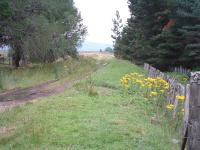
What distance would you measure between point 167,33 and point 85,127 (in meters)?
23.8

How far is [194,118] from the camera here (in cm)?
403

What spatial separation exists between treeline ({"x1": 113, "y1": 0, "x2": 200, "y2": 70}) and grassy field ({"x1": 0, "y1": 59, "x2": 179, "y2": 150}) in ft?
56.8

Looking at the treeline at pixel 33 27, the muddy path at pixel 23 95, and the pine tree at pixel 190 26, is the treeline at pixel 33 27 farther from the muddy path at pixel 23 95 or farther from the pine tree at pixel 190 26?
the pine tree at pixel 190 26

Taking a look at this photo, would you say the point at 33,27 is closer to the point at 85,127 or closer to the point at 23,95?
the point at 23,95

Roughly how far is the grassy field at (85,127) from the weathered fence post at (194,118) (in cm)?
309

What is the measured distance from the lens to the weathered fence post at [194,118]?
3.95m

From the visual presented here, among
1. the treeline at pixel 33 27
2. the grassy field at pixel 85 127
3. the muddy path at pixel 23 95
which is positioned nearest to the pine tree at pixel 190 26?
the treeline at pixel 33 27

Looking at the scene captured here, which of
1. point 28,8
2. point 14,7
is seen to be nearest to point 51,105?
point 14,7

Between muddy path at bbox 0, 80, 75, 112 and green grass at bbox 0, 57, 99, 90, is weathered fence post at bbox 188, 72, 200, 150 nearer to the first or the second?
muddy path at bbox 0, 80, 75, 112

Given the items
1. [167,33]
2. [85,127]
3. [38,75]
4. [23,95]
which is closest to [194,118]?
[85,127]

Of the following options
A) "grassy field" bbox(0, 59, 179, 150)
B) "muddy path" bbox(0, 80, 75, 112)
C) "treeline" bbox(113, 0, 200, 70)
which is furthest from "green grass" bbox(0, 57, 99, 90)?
"grassy field" bbox(0, 59, 179, 150)

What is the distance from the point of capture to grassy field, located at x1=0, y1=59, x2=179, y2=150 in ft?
24.3

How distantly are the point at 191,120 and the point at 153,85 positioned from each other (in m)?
7.78

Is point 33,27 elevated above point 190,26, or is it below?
below
